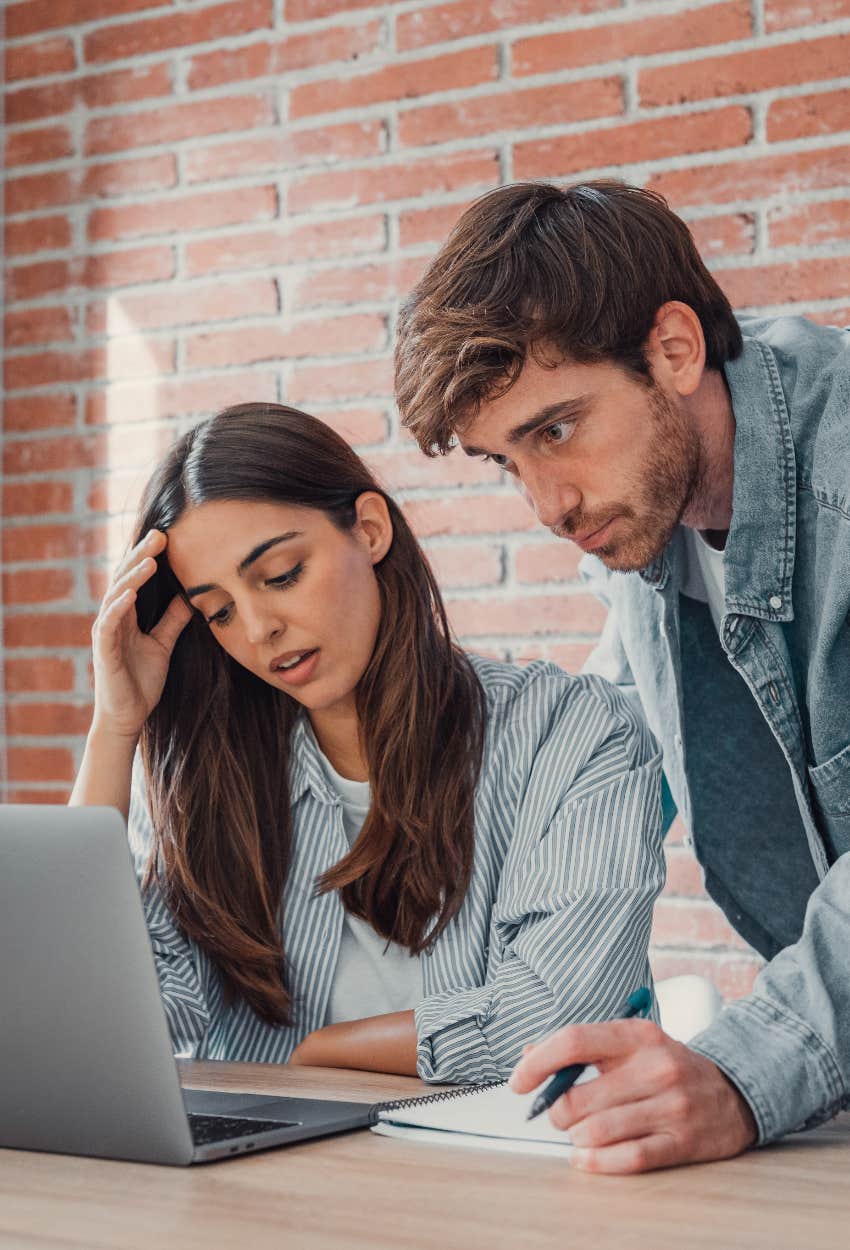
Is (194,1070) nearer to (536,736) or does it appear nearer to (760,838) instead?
(536,736)

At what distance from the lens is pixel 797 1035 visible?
1.02 m

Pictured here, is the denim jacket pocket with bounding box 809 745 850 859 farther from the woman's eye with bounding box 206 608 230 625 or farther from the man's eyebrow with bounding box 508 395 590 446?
the woman's eye with bounding box 206 608 230 625

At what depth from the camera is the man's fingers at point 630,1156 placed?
0.90 metres

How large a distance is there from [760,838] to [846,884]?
0.67 m

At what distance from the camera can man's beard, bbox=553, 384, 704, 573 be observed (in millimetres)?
1503

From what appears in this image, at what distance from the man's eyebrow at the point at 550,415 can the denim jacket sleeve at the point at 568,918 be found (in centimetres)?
33

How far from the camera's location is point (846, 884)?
1076 mm

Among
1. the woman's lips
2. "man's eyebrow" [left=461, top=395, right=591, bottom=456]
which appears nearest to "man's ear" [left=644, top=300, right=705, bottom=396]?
"man's eyebrow" [left=461, top=395, right=591, bottom=456]

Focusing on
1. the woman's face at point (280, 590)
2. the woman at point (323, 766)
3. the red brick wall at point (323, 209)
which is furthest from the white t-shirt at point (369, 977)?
the red brick wall at point (323, 209)

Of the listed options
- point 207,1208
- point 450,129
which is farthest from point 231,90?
point 207,1208

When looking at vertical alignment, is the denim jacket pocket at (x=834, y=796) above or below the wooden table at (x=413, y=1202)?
above

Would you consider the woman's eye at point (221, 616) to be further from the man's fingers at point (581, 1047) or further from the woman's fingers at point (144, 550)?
the man's fingers at point (581, 1047)

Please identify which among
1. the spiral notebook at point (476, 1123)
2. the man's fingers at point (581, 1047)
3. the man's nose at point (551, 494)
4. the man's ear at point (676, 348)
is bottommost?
the spiral notebook at point (476, 1123)

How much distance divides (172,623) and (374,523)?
266 millimetres
